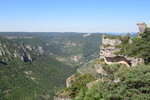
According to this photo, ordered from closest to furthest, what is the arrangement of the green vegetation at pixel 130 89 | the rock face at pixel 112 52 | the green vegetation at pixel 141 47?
the green vegetation at pixel 130 89 → the green vegetation at pixel 141 47 → the rock face at pixel 112 52

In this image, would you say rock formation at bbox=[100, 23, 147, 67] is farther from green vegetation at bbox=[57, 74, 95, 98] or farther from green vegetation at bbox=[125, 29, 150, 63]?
green vegetation at bbox=[57, 74, 95, 98]

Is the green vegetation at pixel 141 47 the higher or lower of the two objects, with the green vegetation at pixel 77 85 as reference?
higher

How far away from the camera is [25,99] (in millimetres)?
152000

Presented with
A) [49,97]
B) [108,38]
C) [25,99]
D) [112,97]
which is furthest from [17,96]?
[112,97]

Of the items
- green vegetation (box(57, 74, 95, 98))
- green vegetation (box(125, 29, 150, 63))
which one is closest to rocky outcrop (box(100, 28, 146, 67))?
green vegetation (box(125, 29, 150, 63))

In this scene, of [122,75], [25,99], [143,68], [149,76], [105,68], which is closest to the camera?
[149,76]

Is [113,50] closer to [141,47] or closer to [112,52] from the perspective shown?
[112,52]

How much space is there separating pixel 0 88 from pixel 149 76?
156m

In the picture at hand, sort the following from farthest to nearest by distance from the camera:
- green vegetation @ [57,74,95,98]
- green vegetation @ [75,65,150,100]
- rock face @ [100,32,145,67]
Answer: green vegetation @ [57,74,95,98], rock face @ [100,32,145,67], green vegetation @ [75,65,150,100]

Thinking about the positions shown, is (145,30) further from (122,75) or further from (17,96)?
(17,96)

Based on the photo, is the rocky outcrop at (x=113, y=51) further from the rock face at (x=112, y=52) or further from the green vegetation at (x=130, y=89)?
the green vegetation at (x=130, y=89)

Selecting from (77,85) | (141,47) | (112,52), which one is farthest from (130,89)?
(77,85)

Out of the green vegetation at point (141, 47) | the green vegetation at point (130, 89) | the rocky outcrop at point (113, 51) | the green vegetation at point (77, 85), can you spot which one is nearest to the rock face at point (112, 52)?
the rocky outcrop at point (113, 51)

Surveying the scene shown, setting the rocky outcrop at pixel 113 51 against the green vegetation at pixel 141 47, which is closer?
the green vegetation at pixel 141 47
